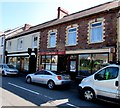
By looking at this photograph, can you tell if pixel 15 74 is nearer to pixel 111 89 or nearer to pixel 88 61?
pixel 88 61

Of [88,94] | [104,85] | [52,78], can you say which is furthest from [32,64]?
[104,85]

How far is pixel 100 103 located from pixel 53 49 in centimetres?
1114

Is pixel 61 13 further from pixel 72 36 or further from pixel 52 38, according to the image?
pixel 72 36

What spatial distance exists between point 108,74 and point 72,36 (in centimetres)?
953

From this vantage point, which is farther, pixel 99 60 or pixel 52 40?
pixel 52 40

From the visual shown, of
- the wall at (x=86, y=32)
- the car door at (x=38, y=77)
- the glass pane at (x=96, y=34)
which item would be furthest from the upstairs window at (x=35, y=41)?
the glass pane at (x=96, y=34)

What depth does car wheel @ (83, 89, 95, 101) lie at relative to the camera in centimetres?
908

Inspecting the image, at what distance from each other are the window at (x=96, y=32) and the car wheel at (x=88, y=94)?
265 inches

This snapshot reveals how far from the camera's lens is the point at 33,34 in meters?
23.2

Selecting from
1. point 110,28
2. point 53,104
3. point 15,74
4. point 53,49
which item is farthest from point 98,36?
point 15,74

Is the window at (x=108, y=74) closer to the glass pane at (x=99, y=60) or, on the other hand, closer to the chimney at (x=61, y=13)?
the glass pane at (x=99, y=60)

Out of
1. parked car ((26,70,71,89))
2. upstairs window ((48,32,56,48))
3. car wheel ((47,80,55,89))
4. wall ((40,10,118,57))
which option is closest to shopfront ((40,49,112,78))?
wall ((40,10,118,57))

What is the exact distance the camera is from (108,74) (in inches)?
→ 336

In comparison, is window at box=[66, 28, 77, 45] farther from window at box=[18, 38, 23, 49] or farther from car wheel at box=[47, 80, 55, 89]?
window at box=[18, 38, 23, 49]
